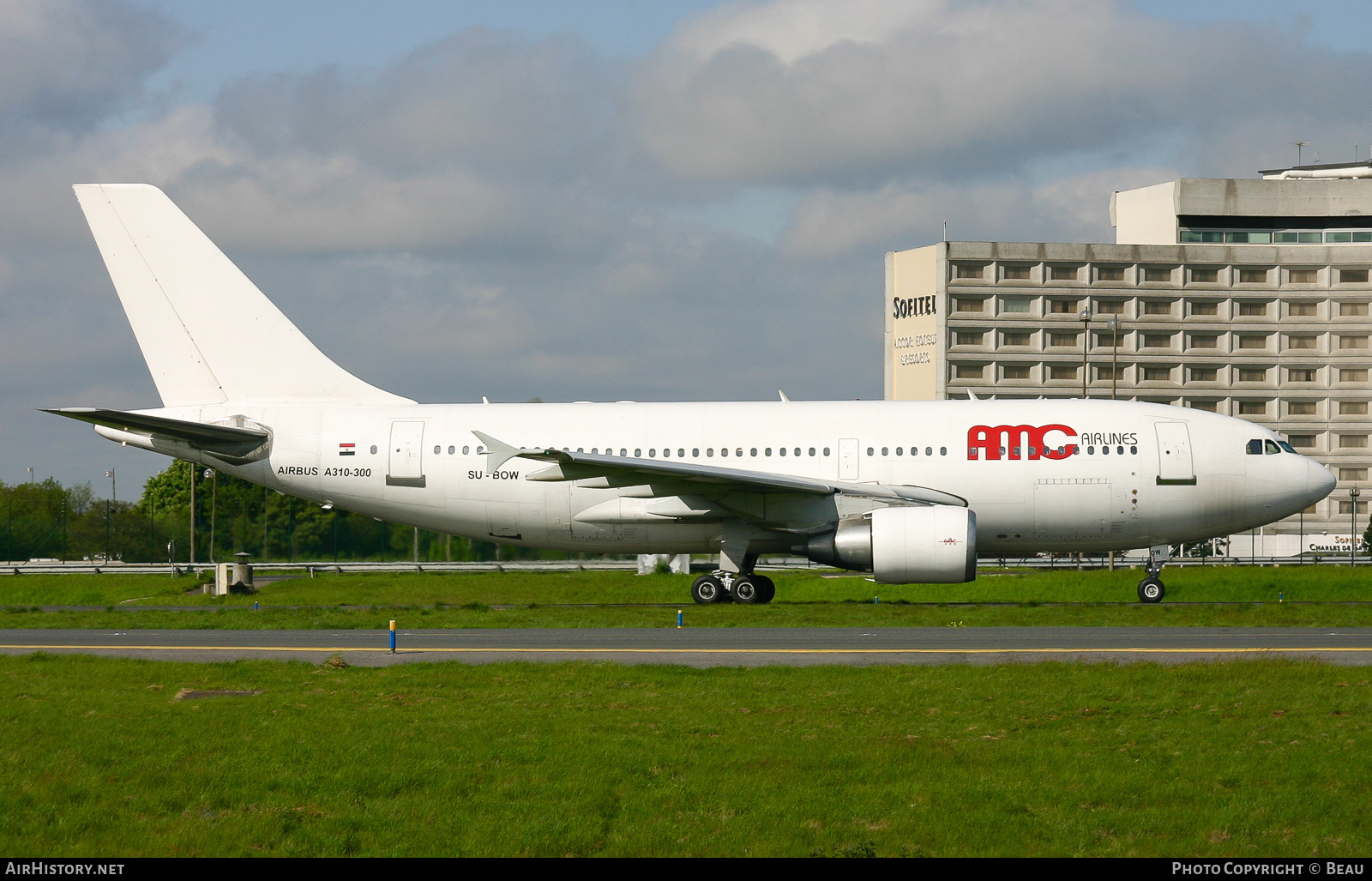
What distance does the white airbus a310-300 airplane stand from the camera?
2491 cm

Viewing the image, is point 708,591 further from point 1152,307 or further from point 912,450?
point 1152,307

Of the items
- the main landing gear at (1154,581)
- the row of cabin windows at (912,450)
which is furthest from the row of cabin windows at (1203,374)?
the row of cabin windows at (912,450)

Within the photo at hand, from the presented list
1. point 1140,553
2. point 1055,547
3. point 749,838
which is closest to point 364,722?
point 749,838

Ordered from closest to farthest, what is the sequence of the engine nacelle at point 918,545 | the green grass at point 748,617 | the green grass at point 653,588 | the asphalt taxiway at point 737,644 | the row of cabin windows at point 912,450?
1. the asphalt taxiway at point 737,644
2. the green grass at point 748,617
3. the engine nacelle at point 918,545
4. the row of cabin windows at point 912,450
5. the green grass at point 653,588

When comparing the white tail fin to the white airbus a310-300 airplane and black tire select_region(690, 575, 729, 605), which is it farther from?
black tire select_region(690, 575, 729, 605)

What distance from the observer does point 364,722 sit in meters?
11.9

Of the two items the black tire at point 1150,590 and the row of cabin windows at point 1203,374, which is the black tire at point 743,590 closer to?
the black tire at point 1150,590

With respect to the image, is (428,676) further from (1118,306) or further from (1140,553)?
(1118,306)

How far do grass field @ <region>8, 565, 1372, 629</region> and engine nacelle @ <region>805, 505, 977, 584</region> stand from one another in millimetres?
807

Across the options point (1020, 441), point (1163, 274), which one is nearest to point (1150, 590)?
point (1020, 441)

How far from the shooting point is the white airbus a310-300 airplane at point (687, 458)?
81.7 ft

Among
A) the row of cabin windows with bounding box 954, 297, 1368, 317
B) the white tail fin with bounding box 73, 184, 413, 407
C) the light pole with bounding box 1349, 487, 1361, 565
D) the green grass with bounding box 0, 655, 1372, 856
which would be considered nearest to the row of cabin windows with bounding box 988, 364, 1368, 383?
the row of cabin windows with bounding box 954, 297, 1368, 317

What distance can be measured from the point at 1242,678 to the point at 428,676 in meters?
8.93

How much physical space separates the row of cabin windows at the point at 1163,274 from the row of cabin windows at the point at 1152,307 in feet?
5.92
